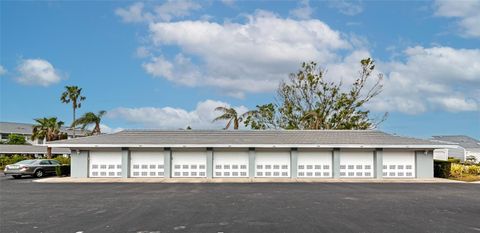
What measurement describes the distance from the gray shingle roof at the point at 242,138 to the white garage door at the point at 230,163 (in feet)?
2.86

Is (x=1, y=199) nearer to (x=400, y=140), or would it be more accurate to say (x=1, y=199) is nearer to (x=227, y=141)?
(x=227, y=141)

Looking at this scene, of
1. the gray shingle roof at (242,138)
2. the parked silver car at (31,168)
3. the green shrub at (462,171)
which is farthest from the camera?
the green shrub at (462,171)

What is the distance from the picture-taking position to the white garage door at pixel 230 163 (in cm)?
2850

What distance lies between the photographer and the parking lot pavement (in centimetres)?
1049

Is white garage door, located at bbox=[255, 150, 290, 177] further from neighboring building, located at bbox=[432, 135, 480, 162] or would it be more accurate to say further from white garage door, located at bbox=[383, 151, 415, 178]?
neighboring building, located at bbox=[432, 135, 480, 162]

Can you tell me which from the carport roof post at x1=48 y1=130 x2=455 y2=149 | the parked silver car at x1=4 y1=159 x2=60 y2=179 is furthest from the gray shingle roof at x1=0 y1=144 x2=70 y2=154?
the carport roof post at x1=48 y1=130 x2=455 y2=149

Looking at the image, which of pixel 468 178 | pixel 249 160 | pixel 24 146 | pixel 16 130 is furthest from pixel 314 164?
pixel 16 130

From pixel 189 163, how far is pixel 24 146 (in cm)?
4061

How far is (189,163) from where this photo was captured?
28.6 meters

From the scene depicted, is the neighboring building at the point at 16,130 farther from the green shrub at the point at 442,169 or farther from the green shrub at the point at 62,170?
the green shrub at the point at 442,169

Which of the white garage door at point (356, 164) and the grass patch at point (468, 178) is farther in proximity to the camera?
the white garage door at point (356, 164)

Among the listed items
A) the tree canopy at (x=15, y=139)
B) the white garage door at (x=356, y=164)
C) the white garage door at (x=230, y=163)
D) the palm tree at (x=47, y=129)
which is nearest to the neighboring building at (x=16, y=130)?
the tree canopy at (x=15, y=139)

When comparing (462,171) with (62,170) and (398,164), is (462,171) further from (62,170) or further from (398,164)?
(62,170)

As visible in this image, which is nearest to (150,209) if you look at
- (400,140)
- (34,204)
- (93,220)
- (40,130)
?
(93,220)
